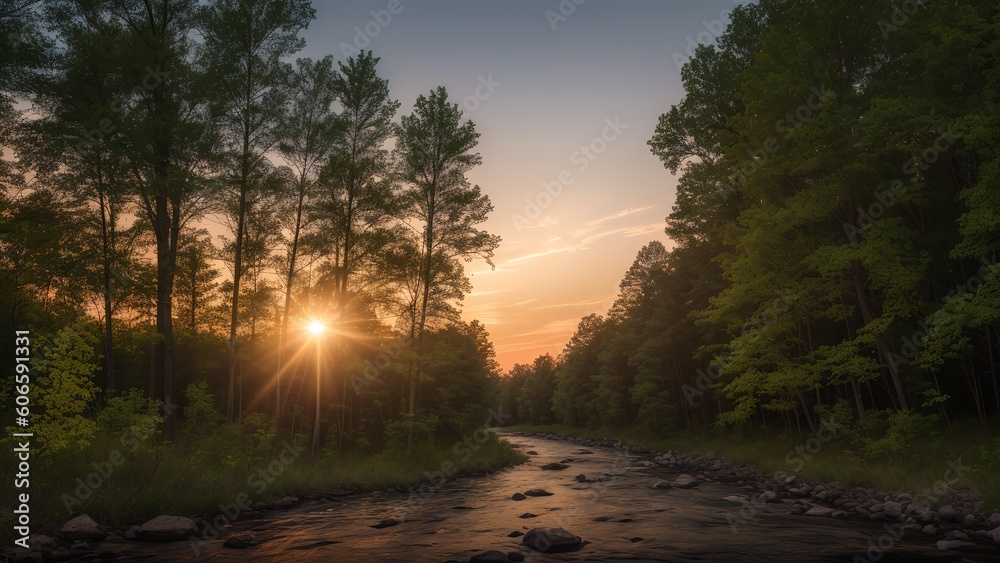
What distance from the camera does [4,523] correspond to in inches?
389

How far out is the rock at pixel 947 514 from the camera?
12234mm

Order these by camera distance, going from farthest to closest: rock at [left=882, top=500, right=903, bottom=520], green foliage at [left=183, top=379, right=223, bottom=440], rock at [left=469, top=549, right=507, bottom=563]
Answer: green foliage at [left=183, top=379, right=223, bottom=440] < rock at [left=882, top=500, right=903, bottom=520] < rock at [left=469, top=549, right=507, bottom=563]

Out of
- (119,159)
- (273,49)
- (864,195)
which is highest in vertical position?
(273,49)

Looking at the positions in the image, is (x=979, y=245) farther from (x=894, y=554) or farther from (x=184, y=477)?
(x=184, y=477)

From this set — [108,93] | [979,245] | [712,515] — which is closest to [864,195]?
[979,245]

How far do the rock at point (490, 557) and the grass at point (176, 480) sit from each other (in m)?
8.20

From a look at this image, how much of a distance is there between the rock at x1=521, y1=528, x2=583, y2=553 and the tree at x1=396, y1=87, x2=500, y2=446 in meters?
13.9

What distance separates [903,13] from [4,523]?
91.3 feet

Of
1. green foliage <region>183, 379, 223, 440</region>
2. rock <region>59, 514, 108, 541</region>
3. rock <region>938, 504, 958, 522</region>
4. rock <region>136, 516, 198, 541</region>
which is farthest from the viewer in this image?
green foliage <region>183, 379, 223, 440</region>

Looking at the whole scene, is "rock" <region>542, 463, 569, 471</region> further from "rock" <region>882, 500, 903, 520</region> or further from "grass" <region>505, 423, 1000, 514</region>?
"rock" <region>882, 500, 903, 520</region>

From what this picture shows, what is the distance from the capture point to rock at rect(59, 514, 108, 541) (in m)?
10.6
